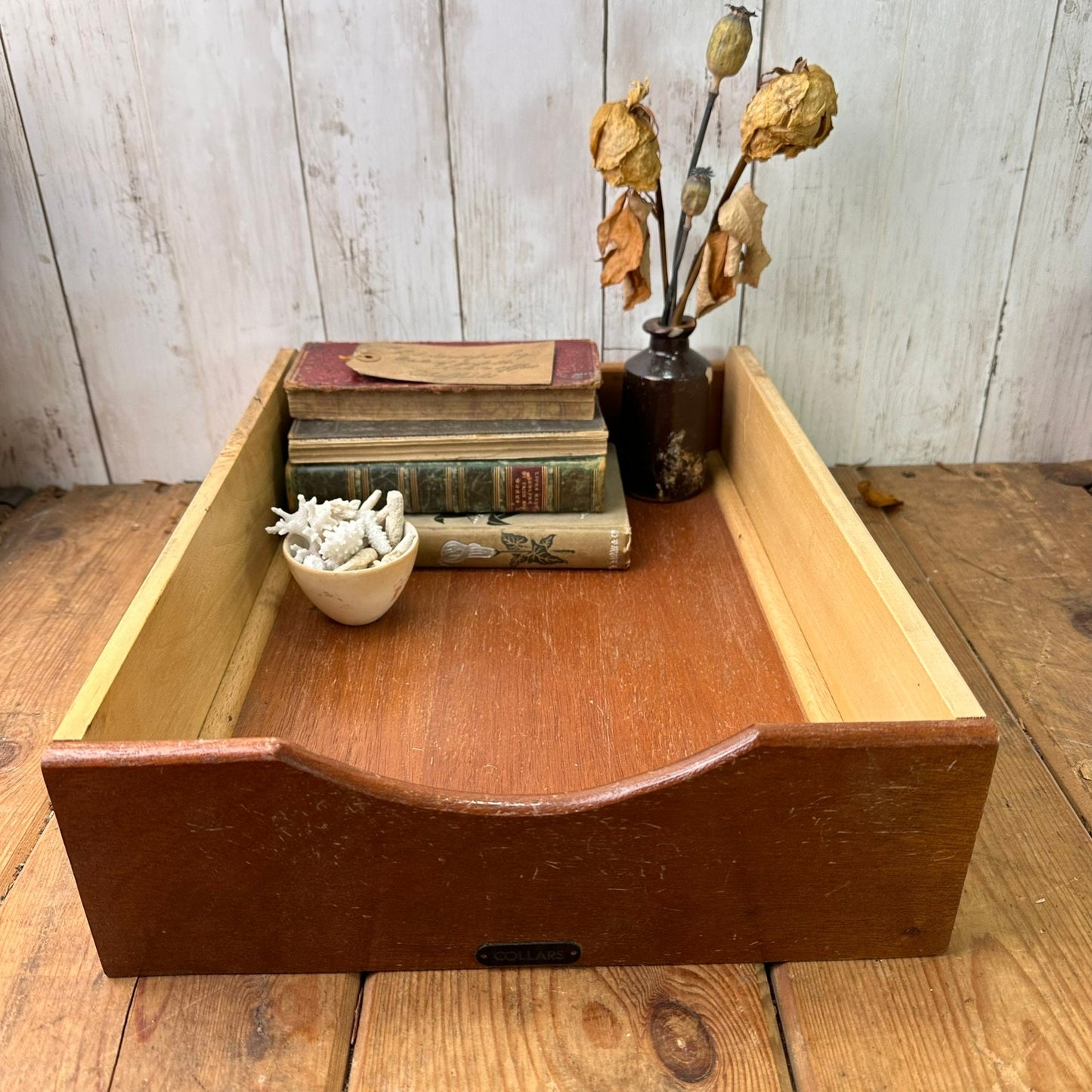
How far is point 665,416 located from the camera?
0.99 m

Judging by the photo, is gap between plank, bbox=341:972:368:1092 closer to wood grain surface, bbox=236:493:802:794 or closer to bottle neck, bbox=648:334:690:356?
wood grain surface, bbox=236:493:802:794

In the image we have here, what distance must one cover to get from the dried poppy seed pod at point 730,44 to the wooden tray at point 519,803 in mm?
361

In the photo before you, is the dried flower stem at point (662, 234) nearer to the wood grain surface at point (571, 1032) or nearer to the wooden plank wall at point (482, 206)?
the wooden plank wall at point (482, 206)

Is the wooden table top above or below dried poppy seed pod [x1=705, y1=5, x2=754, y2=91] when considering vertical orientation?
below

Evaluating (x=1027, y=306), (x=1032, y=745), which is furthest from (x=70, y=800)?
(x=1027, y=306)

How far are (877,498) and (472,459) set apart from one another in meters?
0.45

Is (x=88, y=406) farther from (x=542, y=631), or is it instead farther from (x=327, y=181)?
(x=542, y=631)

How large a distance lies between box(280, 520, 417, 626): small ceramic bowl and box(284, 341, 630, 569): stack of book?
0.27ft

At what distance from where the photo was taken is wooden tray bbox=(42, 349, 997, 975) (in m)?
0.54

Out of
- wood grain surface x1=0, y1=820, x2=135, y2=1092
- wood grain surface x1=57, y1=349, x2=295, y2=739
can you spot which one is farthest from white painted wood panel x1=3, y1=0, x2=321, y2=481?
wood grain surface x1=0, y1=820, x2=135, y2=1092

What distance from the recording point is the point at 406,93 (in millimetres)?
986

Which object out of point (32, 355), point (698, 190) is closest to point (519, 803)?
point (698, 190)

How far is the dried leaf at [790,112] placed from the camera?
2.67 feet

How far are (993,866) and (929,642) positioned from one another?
0.57 feet
